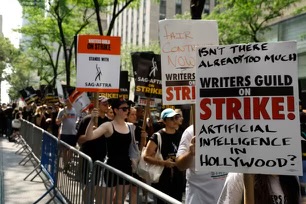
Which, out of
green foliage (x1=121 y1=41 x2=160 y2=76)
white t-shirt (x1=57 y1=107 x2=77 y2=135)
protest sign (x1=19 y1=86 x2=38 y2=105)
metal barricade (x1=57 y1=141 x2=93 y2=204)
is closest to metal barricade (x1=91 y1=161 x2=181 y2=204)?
metal barricade (x1=57 y1=141 x2=93 y2=204)

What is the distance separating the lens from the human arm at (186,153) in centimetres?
428

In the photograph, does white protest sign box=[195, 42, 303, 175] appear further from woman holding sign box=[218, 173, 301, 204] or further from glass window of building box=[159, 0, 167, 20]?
glass window of building box=[159, 0, 167, 20]

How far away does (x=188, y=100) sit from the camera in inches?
186

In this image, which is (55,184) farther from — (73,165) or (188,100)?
(188,100)

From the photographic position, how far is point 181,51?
4.56m

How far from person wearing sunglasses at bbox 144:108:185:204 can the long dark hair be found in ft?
8.31

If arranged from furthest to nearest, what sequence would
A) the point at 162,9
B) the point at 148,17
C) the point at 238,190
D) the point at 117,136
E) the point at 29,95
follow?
1. the point at 162,9
2. the point at 148,17
3. the point at 29,95
4. the point at 117,136
5. the point at 238,190

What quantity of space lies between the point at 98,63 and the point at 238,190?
4499mm

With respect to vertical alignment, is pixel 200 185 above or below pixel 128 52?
below

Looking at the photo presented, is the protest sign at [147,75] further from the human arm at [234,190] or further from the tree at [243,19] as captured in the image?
the tree at [243,19]

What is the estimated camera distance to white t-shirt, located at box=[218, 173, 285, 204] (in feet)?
9.35

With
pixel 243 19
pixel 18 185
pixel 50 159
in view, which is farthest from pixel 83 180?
pixel 243 19

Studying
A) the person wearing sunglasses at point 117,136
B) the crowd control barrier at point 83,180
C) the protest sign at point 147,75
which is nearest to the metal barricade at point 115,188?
the crowd control barrier at point 83,180

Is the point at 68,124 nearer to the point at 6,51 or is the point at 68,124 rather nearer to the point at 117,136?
the point at 117,136
